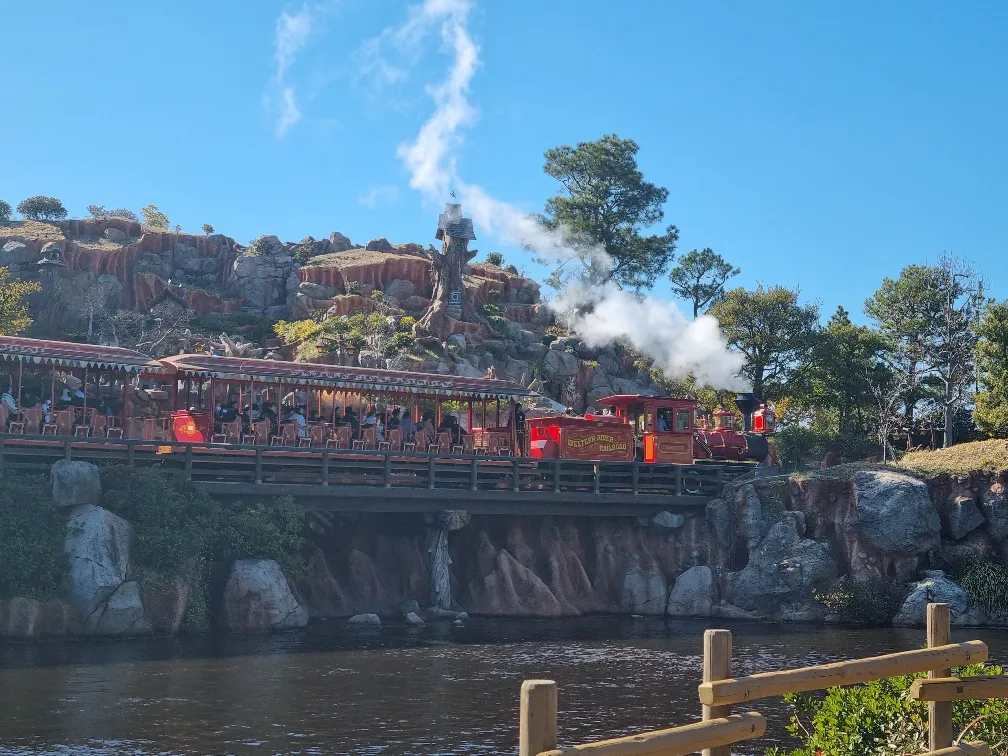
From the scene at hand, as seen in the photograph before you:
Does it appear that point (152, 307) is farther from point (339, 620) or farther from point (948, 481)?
point (948, 481)

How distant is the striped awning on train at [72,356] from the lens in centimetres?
2753

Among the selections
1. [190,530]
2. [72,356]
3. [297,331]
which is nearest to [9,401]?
[72,356]

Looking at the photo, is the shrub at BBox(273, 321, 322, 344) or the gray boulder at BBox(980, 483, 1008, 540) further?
the shrub at BBox(273, 321, 322, 344)

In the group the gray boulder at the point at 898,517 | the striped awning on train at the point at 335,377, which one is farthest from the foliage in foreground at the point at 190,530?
the gray boulder at the point at 898,517

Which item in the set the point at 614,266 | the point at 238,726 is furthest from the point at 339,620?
the point at 614,266

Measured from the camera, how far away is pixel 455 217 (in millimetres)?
59594

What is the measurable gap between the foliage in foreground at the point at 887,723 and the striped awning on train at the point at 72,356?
2243cm

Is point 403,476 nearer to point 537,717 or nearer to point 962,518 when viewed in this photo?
point 962,518

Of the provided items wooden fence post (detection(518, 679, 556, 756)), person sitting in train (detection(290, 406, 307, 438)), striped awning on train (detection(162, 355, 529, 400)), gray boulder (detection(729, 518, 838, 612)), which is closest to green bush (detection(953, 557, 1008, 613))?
gray boulder (detection(729, 518, 838, 612))

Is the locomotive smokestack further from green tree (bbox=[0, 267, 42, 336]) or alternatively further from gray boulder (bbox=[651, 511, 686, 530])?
green tree (bbox=[0, 267, 42, 336])

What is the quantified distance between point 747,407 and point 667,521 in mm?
8540

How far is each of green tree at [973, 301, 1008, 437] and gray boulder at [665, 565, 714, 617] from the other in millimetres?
13994

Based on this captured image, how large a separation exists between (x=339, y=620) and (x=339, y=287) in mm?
35787

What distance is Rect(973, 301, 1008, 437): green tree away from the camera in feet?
129
